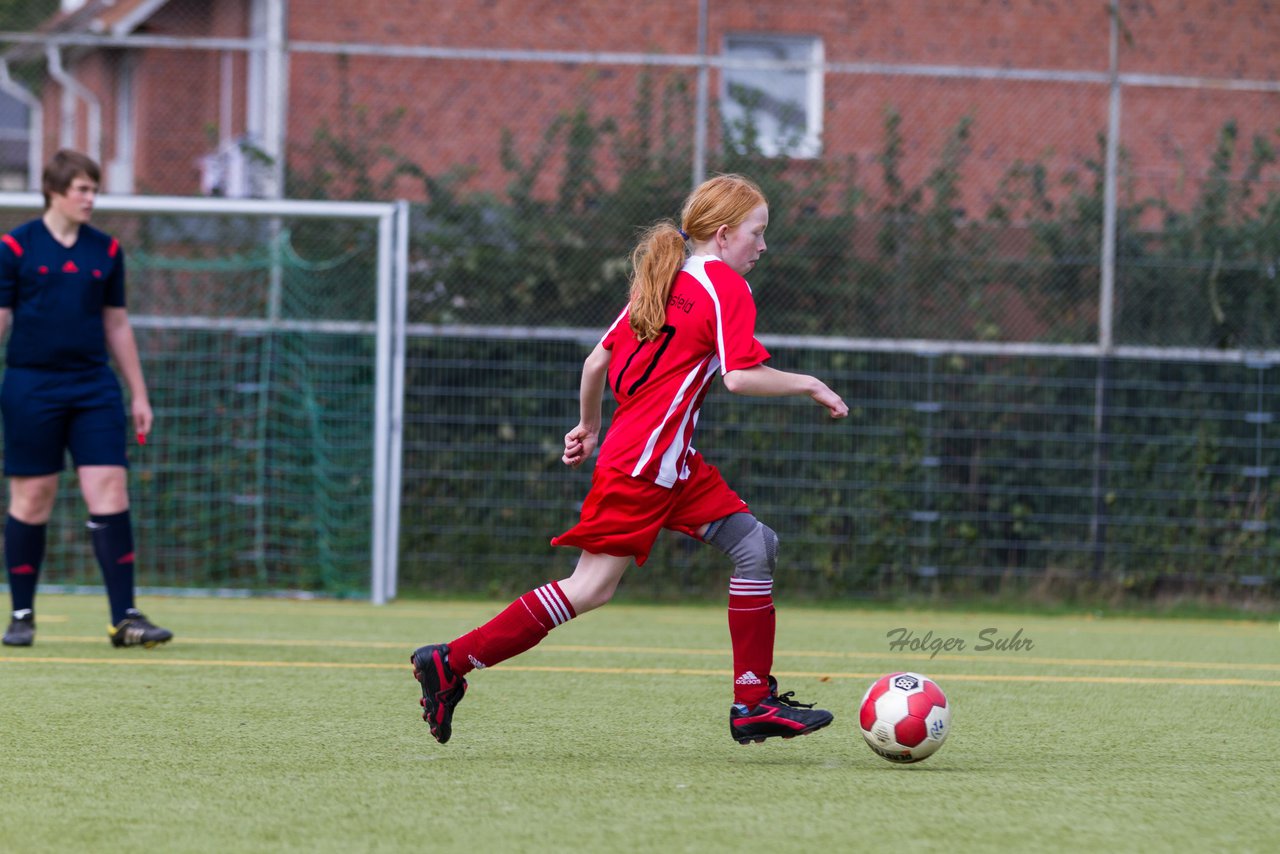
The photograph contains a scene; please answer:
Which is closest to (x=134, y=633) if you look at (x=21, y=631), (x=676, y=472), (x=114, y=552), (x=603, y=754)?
(x=114, y=552)

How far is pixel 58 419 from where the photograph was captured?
6410 mm

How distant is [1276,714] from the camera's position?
17.3 ft

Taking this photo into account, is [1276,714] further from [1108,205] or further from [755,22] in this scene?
[755,22]

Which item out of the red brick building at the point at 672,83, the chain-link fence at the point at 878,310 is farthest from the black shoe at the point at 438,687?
the red brick building at the point at 672,83

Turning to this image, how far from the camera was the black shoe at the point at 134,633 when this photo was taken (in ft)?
21.5

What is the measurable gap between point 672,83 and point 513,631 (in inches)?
258

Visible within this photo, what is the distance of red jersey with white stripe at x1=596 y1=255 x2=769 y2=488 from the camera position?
422 centimetres

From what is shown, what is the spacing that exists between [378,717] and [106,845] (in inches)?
72.6

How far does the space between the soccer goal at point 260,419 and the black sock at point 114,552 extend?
3329mm

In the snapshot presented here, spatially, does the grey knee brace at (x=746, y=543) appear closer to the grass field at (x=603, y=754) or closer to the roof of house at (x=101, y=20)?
the grass field at (x=603, y=754)

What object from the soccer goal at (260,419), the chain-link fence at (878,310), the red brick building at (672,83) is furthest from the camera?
the red brick building at (672,83)

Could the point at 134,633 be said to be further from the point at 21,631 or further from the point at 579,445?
the point at 579,445

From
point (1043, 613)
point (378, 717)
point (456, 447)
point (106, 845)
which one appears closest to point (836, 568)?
point (1043, 613)

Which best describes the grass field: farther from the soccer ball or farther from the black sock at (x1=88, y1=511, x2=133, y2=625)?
the black sock at (x1=88, y1=511, x2=133, y2=625)
